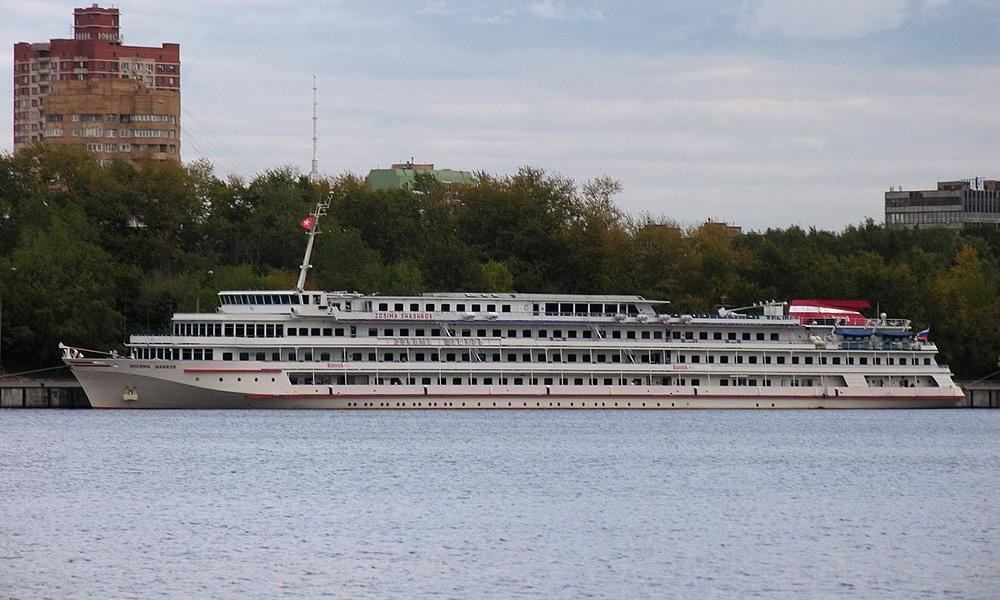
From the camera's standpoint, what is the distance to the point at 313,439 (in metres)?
73.2

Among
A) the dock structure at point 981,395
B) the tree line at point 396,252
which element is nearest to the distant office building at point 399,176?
the tree line at point 396,252

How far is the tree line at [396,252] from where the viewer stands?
10594cm

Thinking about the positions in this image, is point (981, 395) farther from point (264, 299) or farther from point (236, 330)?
point (236, 330)

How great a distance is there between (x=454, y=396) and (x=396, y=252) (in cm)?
4302

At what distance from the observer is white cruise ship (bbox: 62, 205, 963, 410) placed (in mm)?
85688

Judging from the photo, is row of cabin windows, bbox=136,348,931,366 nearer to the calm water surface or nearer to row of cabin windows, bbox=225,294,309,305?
row of cabin windows, bbox=225,294,309,305

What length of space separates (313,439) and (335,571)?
31678mm

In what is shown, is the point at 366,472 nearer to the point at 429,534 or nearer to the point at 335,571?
the point at 429,534

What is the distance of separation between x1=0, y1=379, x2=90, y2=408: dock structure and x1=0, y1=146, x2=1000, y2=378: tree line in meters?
4.49

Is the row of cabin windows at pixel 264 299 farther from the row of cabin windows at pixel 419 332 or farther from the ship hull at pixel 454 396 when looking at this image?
the ship hull at pixel 454 396

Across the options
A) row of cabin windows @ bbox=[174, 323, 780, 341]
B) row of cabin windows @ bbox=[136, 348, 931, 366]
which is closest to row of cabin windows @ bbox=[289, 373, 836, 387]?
row of cabin windows @ bbox=[136, 348, 931, 366]

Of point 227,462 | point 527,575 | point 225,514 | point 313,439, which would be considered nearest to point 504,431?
point 313,439

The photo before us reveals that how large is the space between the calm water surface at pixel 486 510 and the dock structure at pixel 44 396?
9.85 meters

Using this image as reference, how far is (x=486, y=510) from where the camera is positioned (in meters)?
52.4
